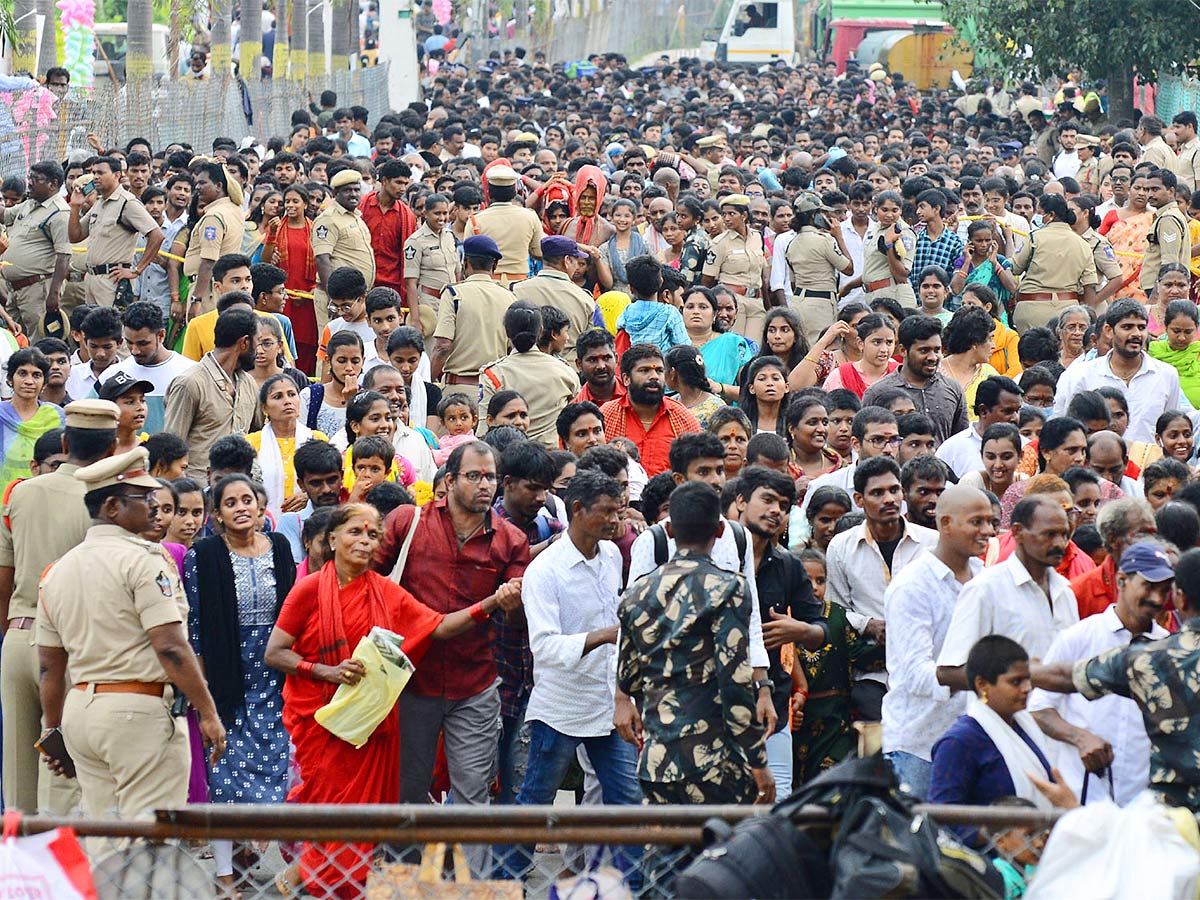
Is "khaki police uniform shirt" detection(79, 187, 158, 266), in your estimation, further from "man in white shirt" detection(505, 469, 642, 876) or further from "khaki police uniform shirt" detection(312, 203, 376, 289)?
"man in white shirt" detection(505, 469, 642, 876)

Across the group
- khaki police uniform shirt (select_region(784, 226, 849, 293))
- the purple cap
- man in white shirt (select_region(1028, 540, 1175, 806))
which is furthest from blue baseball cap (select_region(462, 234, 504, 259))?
man in white shirt (select_region(1028, 540, 1175, 806))

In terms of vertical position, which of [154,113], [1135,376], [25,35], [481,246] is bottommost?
[1135,376]

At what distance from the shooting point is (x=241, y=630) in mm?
6484

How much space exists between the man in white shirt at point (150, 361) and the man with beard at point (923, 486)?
11.5 ft

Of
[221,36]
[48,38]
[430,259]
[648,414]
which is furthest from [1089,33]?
[648,414]

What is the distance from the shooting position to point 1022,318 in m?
12.8

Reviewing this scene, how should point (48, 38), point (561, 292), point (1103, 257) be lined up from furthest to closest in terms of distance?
point (48, 38) → point (1103, 257) → point (561, 292)

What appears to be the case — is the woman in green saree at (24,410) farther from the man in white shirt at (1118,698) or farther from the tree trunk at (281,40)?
the tree trunk at (281,40)

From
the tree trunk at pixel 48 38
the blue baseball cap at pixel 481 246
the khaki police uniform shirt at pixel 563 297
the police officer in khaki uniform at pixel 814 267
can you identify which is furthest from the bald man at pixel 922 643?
the tree trunk at pixel 48 38

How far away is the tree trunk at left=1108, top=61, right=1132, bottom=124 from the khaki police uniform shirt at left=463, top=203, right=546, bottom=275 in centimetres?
1687

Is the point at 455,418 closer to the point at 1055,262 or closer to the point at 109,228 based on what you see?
the point at 109,228

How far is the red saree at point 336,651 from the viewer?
20.0ft

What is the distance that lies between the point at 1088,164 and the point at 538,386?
12859 millimetres

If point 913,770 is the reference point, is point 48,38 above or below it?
above
